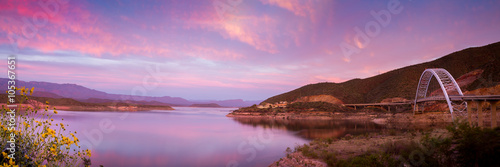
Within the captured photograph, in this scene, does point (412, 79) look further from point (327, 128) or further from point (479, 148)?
point (479, 148)

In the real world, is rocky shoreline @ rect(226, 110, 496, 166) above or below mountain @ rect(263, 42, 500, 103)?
below

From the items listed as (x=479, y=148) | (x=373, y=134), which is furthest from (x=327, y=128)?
(x=479, y=148)

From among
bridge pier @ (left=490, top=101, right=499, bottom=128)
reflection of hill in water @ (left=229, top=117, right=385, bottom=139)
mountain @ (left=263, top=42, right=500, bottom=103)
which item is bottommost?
reflection of hill in water @ (left=229, top=117, right=385, bottom=139)

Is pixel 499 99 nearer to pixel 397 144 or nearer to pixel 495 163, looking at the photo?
pixel 397 144

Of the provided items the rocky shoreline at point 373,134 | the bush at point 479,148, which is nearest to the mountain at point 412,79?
the rocky shoreline at point 373,134

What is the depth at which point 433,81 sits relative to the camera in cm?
9488

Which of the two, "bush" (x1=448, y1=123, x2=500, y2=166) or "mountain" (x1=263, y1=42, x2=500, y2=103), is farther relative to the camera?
"mountain" (x1=263, y1=42, x2=500, y2=103)

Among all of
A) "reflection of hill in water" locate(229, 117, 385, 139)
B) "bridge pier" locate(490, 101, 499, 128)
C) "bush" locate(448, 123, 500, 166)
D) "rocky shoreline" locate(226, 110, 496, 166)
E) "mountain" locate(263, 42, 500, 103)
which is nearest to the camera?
"bush" locate(448, 123, 500, 166)

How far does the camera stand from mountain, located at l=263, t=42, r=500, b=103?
53.9 meters

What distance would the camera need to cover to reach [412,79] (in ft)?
295

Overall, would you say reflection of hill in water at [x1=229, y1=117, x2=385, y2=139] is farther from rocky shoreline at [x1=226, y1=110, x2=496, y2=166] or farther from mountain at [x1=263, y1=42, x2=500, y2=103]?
mountain at [x1=263, y1=42, x2=500, y2=103]

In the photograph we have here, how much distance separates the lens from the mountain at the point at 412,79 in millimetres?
53947

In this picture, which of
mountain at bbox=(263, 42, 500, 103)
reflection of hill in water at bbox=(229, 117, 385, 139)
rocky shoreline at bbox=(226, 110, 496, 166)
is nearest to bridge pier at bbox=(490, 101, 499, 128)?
rocky shoreline at bbox=(226, 110, 496, 166)

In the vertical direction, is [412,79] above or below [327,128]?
above
